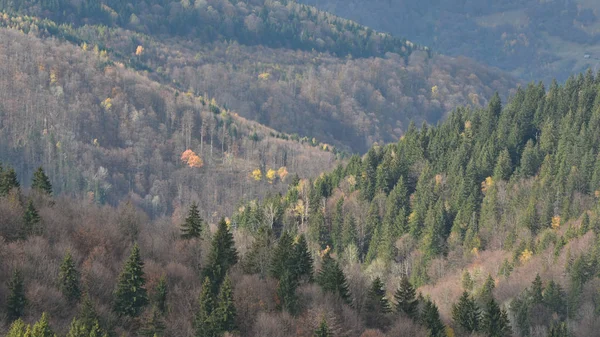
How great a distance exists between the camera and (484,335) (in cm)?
11844

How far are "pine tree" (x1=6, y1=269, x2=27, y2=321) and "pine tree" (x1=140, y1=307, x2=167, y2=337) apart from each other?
1196cm

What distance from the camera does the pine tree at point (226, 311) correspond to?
326 feet


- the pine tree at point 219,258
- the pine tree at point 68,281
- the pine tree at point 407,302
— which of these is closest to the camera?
the pine tree at point 68,281

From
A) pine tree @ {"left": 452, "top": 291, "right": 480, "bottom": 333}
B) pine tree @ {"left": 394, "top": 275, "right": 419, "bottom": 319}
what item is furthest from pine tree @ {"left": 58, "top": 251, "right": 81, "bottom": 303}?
pine tree @ {"left": 452, "top": 291, "right": 480, "bottom": 333}

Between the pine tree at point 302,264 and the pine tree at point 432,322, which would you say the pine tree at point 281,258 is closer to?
the pine tree at point 302,264

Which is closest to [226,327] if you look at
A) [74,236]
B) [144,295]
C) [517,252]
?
[144,295]

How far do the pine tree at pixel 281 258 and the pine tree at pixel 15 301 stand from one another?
105 ft

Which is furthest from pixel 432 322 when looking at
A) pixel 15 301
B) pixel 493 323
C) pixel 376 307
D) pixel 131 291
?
pixel 15 301

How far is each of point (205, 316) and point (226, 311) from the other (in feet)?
7.46

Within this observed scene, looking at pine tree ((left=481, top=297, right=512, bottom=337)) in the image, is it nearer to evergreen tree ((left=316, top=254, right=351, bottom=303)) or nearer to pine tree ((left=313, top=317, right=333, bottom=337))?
evergreen tree ((left=316, top=254, right=351, bottom=303))

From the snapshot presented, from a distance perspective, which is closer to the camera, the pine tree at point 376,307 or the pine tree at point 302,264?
the pine tree at point 376,307

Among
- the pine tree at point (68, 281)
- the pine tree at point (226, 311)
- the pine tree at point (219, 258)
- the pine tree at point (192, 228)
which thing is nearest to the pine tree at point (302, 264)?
the pine tree at point (219, 258)

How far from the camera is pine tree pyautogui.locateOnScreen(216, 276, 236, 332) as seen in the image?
99.4 meters

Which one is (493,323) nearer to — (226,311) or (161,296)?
(226,311)
